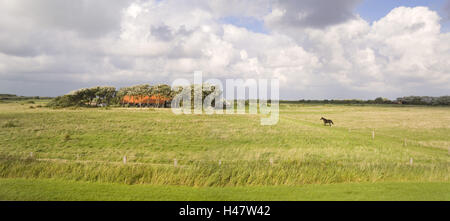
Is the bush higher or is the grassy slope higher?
the bush

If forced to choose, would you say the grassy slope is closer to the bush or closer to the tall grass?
the tall grass

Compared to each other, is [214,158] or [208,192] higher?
[208,192]

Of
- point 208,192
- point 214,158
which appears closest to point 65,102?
point 214,158

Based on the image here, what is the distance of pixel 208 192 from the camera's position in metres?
12.7

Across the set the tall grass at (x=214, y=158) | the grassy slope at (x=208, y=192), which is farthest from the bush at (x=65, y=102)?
the grassy slope at (x=208, y=192)

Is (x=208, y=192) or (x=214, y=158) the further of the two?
(x=214, y=158)

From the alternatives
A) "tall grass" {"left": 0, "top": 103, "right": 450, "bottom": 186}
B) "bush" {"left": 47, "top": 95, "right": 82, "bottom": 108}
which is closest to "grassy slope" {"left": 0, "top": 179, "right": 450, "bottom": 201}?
"tall grass" {"left": 0, "top": 103, "right": 450, "bottom": 186}

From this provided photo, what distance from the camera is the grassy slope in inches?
462

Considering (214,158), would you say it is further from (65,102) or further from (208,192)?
→ (65,102)

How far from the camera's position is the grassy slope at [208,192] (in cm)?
1173

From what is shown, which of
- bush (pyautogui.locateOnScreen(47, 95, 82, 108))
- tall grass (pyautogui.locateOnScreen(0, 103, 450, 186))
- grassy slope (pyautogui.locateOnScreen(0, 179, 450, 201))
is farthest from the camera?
bush (pyautogui.locateOnScreen(47, 95, 82, 108))
